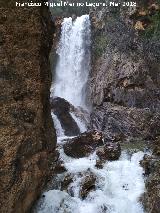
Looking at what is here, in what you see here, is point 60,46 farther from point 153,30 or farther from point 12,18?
point 12,18

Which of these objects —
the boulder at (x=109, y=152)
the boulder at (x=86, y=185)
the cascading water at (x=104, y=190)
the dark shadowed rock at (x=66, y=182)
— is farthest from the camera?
the boulder at (x=109, y=152)

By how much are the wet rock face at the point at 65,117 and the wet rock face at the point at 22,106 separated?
1316 centimetres

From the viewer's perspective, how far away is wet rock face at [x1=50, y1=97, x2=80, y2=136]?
20.9 metres

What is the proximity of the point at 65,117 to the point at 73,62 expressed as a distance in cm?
902

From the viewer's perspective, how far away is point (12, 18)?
7.06 meters

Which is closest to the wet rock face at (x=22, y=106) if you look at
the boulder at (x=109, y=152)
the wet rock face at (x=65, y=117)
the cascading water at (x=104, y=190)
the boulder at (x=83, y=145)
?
the cascading water at (x=104, y=190)

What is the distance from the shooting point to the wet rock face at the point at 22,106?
6648mm

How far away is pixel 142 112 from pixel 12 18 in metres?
12.7

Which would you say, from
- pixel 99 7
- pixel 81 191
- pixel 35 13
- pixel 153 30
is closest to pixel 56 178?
pixel 81 191

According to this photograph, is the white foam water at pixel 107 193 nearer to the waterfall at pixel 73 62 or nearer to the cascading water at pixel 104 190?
the cascading water at pixel 104 190

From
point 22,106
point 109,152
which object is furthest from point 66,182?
point 22,106

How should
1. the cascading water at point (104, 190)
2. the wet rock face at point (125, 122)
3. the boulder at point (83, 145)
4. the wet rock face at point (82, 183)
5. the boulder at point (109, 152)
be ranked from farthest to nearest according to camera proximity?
the wet rock face at point (125, 122), the boulder at point (83, 145), the boulder at point (109, 152), the wet rock face at point (82, 183), the cascading water at point (104, 190)

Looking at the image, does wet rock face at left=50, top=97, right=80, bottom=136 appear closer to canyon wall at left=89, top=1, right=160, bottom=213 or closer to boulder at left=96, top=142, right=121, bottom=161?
canyon wall at left=89, top=1, right=160, bottom=213

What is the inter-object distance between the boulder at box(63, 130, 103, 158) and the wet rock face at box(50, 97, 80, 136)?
5.21 m
